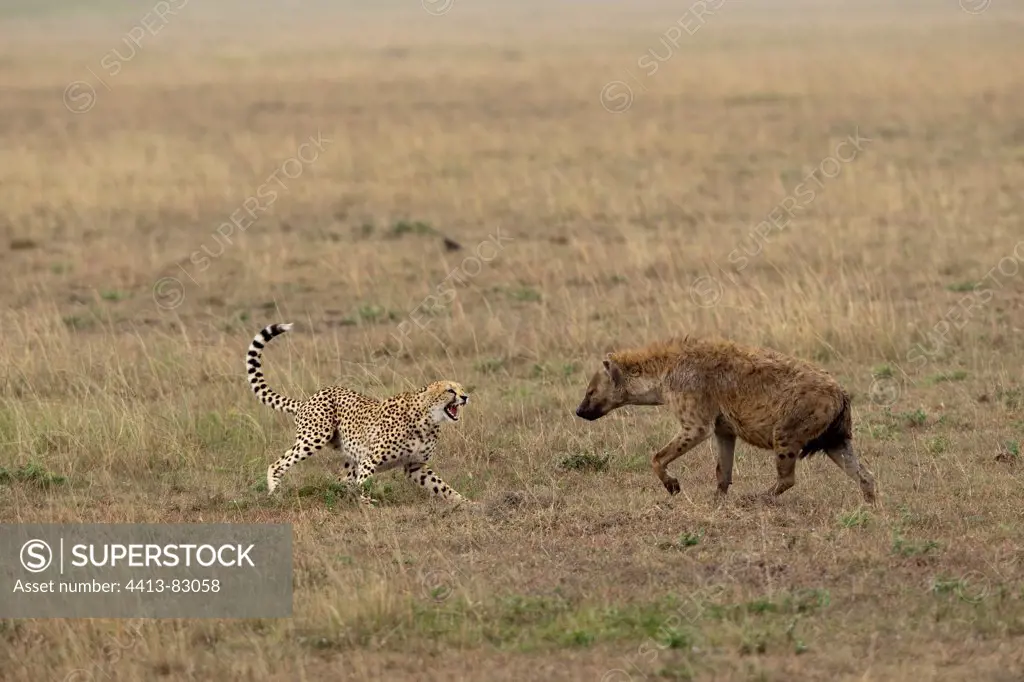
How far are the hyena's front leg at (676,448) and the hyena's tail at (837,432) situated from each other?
0.57 meters

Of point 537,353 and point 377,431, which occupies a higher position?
point 537,353

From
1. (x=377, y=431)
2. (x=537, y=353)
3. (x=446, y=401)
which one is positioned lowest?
(x=377, y=431)

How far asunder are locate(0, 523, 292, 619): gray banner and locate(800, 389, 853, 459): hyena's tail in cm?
278

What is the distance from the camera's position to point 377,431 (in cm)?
895

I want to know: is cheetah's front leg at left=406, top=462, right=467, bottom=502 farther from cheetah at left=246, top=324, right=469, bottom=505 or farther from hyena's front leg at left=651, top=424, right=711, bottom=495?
hyena's front leg at left=651, top=424, right=711, bottom=495

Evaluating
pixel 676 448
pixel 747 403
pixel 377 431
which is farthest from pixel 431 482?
pixel 747 403

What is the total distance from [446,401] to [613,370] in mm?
1048

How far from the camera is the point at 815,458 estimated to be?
9.80 m

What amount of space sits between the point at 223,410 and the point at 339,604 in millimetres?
4141

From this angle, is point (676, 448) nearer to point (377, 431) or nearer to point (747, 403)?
point (747, 403)

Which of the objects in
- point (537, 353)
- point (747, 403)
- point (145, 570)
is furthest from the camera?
point (537, 353)

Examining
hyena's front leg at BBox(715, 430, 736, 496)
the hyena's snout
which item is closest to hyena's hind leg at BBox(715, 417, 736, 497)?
hyena's front leg at BBox(715, 430, 736, 496)

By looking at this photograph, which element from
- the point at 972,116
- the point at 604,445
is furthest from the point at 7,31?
the point at 604,445

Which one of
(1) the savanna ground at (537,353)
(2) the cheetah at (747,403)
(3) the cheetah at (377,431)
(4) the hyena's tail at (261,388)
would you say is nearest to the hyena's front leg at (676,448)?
(2) the cheetah at (747,403)
